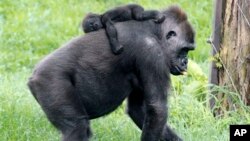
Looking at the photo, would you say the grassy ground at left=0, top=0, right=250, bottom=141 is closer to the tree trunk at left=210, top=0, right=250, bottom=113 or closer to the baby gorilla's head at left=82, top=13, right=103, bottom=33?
the tree trunk at left=210, top=0, right=250, bottom=113

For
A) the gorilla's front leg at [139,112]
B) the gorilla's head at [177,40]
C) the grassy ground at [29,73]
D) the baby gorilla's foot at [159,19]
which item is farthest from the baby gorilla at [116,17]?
the grassy ground at [29,73]

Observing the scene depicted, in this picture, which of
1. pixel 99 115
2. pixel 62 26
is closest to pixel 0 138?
pixel 99 115

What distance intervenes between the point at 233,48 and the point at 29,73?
264cm

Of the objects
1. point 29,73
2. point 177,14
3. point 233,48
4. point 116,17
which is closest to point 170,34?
point 177,14

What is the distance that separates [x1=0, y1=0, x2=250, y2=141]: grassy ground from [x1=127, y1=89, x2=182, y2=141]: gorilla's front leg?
6.1 inches

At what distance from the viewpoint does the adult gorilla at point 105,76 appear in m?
6.11

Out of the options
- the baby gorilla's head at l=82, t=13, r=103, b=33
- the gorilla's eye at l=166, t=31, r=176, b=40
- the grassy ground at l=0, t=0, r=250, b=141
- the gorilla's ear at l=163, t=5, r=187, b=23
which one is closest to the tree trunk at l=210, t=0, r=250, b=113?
the grassy ground at l=0, t=0, r=250, b=141

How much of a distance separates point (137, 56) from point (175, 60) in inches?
15.5

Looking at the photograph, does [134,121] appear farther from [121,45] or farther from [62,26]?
[62,26]

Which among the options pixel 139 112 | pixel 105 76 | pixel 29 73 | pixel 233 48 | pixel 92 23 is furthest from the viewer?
pixel 29 73

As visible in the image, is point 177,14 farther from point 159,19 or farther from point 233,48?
point 233,48

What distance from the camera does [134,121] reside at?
22.5ft

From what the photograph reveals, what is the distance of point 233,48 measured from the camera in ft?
24.0

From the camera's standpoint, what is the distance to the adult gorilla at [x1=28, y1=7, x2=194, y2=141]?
20.0 ft
